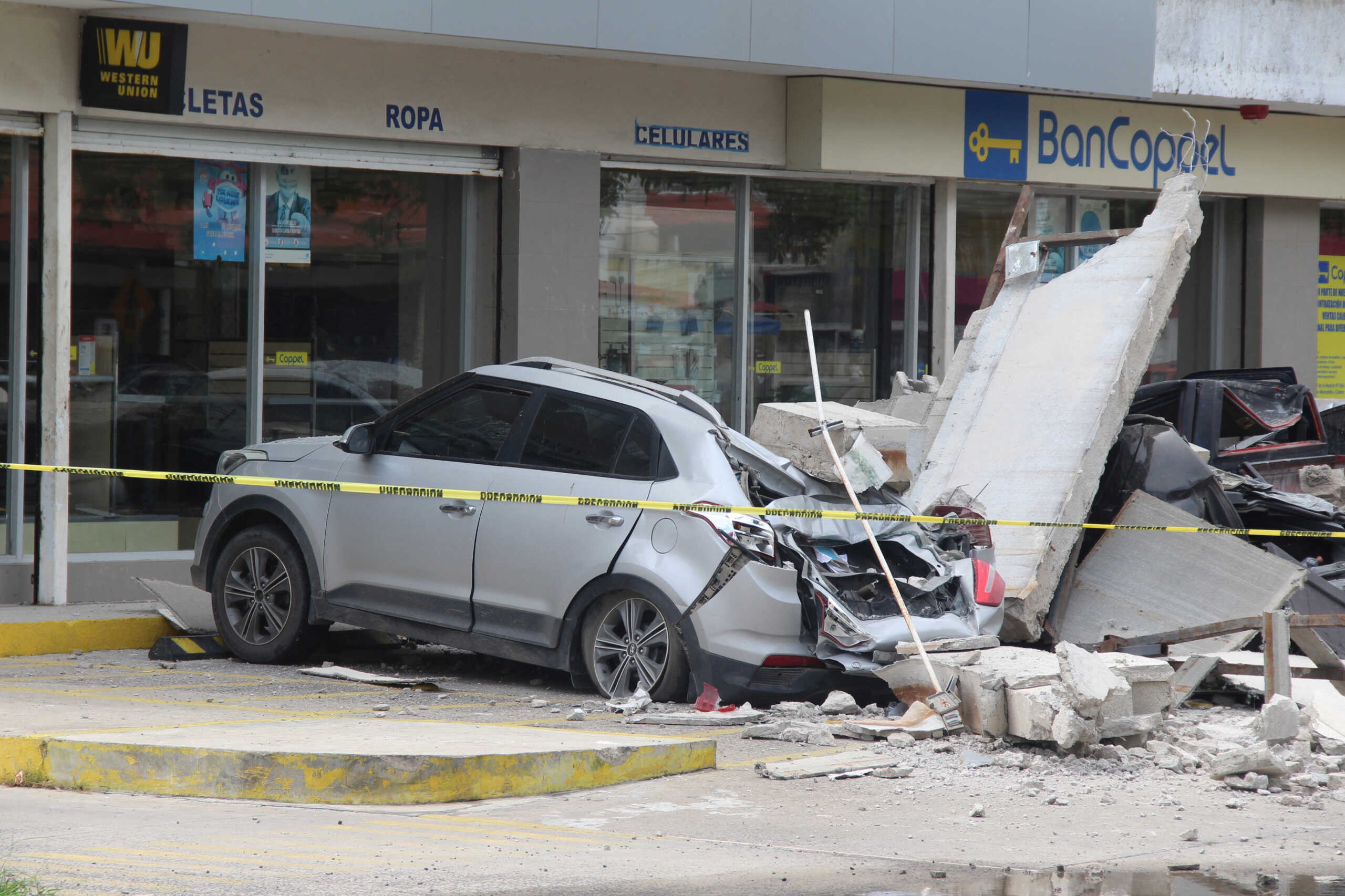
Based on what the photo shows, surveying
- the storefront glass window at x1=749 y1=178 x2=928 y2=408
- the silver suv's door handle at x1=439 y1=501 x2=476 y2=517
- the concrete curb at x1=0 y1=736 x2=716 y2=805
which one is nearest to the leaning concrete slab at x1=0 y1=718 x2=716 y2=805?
the concrete curb at x1=0 y1=736 x2=716 y2=805

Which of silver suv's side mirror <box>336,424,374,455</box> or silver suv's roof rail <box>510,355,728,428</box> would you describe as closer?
silver suv's roof rail <box>510,355,728,428</box>

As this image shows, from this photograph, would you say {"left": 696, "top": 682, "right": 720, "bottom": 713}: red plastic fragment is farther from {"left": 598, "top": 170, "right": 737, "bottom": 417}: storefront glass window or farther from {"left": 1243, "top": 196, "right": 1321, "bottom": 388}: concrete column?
{"left": 1243, "top": 196, "right": 1321, "bottom": 388}: concrete column

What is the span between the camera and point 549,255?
1312 centimetres

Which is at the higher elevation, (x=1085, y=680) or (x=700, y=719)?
(x=1085, y=680)

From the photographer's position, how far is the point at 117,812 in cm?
566

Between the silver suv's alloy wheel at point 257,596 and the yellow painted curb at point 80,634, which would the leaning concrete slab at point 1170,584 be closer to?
the silver suv's alloy wheel at point 257,596

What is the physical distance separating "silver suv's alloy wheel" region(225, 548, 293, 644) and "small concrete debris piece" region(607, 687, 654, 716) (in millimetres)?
2383

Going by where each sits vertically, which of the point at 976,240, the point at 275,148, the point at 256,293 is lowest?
the point at 256,293

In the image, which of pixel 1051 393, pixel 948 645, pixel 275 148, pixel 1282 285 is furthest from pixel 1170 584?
pixel 1282 285

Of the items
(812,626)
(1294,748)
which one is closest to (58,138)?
(812,626)

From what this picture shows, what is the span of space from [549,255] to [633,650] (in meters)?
5.70

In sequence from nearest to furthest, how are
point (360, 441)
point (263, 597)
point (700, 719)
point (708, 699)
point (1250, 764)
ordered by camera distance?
1. point (1250, 764)
2. point (700, 719)
3. point (708, 699)
4. point (360, 441)
5. point (263, 597)

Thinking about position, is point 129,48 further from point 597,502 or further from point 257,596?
point 597,502

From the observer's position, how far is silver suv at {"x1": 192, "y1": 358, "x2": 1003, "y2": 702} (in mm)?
7879
